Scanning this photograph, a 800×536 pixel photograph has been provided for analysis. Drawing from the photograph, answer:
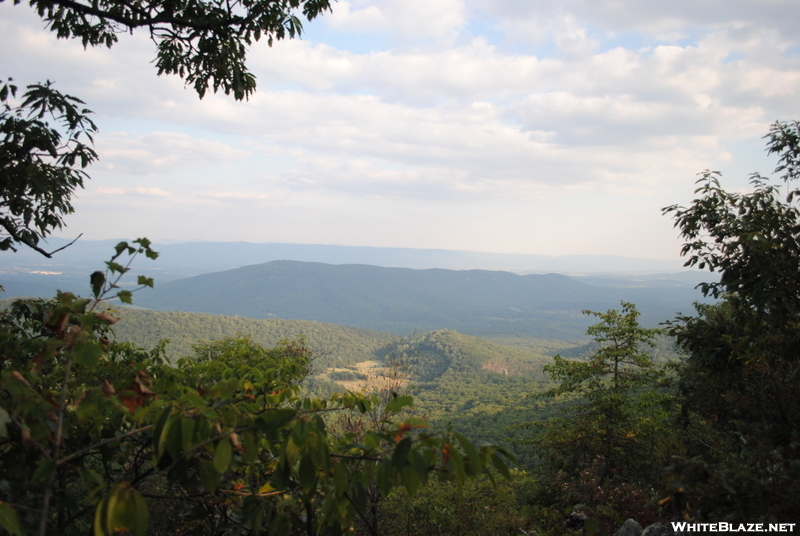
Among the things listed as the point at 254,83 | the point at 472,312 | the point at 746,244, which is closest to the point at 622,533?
the point at 746,244

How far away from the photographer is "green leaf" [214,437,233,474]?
1.05m

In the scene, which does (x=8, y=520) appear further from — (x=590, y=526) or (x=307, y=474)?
(x=590, y=526)

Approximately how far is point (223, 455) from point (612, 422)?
1265cm

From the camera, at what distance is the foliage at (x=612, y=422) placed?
427 inches

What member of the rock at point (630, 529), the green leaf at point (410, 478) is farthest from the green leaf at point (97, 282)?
the rock at point (630, 529)

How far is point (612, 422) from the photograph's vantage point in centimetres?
1150

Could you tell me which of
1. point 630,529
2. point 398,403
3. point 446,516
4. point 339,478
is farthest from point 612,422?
point 339,478

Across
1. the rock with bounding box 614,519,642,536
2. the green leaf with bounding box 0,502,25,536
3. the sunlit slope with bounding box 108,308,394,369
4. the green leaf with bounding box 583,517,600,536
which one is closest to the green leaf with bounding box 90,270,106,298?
the green leaf with bounding box 0,502,25,536

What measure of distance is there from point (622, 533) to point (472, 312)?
180m

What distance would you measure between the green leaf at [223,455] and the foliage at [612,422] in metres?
11.0

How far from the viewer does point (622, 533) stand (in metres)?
5.69

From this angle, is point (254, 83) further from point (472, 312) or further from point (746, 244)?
point (472, 312)

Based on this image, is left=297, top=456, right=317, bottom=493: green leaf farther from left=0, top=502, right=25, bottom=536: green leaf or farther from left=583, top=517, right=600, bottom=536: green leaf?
left=583, top=517, right=600, bottom=536: green leaf

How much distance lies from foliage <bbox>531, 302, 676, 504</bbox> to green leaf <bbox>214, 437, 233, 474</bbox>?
36.1 ft
